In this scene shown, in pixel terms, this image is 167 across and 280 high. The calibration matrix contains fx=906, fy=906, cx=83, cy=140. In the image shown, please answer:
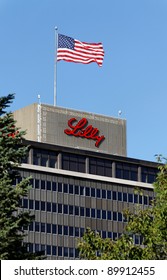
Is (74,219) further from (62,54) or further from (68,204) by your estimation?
(62,54)

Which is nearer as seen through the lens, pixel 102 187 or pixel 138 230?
pixel 138 230

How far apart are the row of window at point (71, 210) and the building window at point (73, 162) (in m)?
6.42

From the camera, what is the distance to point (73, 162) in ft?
438

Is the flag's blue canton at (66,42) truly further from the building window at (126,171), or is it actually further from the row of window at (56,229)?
the building window at (126,171)

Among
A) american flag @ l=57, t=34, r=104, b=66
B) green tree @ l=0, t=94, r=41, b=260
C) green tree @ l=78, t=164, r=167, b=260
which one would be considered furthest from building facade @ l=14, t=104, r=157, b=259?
green tree @ l=78, t=164, r=167, b=260

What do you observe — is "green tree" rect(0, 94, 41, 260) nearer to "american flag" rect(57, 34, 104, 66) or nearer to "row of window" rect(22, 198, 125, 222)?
"american flag" rect(57, 34, 104, 66)

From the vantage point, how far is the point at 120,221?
13338cm

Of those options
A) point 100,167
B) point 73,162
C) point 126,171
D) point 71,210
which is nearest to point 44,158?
point 73,162

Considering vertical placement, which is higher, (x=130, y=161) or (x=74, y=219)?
(x=130, y=161)

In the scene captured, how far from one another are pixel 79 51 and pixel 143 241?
72.6 meters

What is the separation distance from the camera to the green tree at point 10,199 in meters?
43.4

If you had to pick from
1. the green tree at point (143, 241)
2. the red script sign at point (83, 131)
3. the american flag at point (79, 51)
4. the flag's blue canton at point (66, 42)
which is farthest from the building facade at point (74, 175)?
the green tree at point (143, 241)
